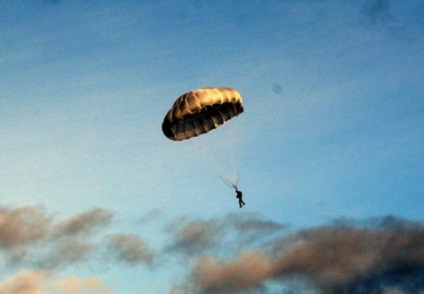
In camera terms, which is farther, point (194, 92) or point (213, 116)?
point (213, 116)

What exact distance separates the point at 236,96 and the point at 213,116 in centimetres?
477

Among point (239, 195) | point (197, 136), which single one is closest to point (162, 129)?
point (197, 136)

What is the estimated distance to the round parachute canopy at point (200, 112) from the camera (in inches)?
2916

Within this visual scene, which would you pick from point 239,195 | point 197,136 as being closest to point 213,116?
point 197,136

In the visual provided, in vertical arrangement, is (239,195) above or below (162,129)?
below

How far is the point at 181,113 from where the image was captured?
244 feet

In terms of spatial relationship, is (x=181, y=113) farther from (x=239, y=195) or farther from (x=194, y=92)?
(x=239, y=195)

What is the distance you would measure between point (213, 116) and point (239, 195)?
28.9ft

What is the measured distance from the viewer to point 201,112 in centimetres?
8062

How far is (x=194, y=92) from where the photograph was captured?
74750mm

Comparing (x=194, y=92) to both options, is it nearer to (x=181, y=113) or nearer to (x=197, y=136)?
(x=181, y=113)

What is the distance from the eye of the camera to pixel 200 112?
255 ft

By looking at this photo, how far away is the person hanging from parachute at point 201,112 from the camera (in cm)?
7412

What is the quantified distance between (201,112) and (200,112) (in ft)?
9.03
